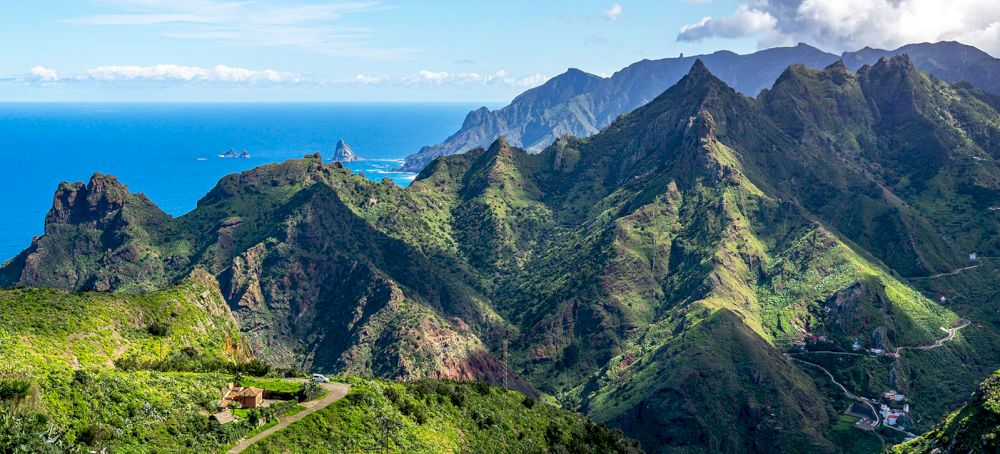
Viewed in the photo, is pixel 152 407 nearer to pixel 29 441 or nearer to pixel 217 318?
pixel 29 441

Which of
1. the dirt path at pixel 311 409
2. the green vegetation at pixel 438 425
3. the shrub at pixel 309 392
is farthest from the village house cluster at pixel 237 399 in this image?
the green vegetation at pixel 438 425

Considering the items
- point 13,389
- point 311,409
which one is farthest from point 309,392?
point 13,389

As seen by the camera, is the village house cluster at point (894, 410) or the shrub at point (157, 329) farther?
the village house cluster at point (894, 410)

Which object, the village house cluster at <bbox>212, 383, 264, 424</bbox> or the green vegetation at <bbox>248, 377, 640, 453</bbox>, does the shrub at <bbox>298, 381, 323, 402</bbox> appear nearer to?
the green vegetation at <bbox>248, 377, 640, 453</bbox>

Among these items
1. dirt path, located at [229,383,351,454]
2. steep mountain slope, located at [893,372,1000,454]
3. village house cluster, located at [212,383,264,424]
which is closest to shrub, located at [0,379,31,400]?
dirt path, located at [229,383,351,454]

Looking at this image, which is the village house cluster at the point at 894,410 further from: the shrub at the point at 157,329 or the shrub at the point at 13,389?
the shrub at the point at 13,389

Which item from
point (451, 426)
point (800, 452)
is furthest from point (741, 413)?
point (451, 426)
